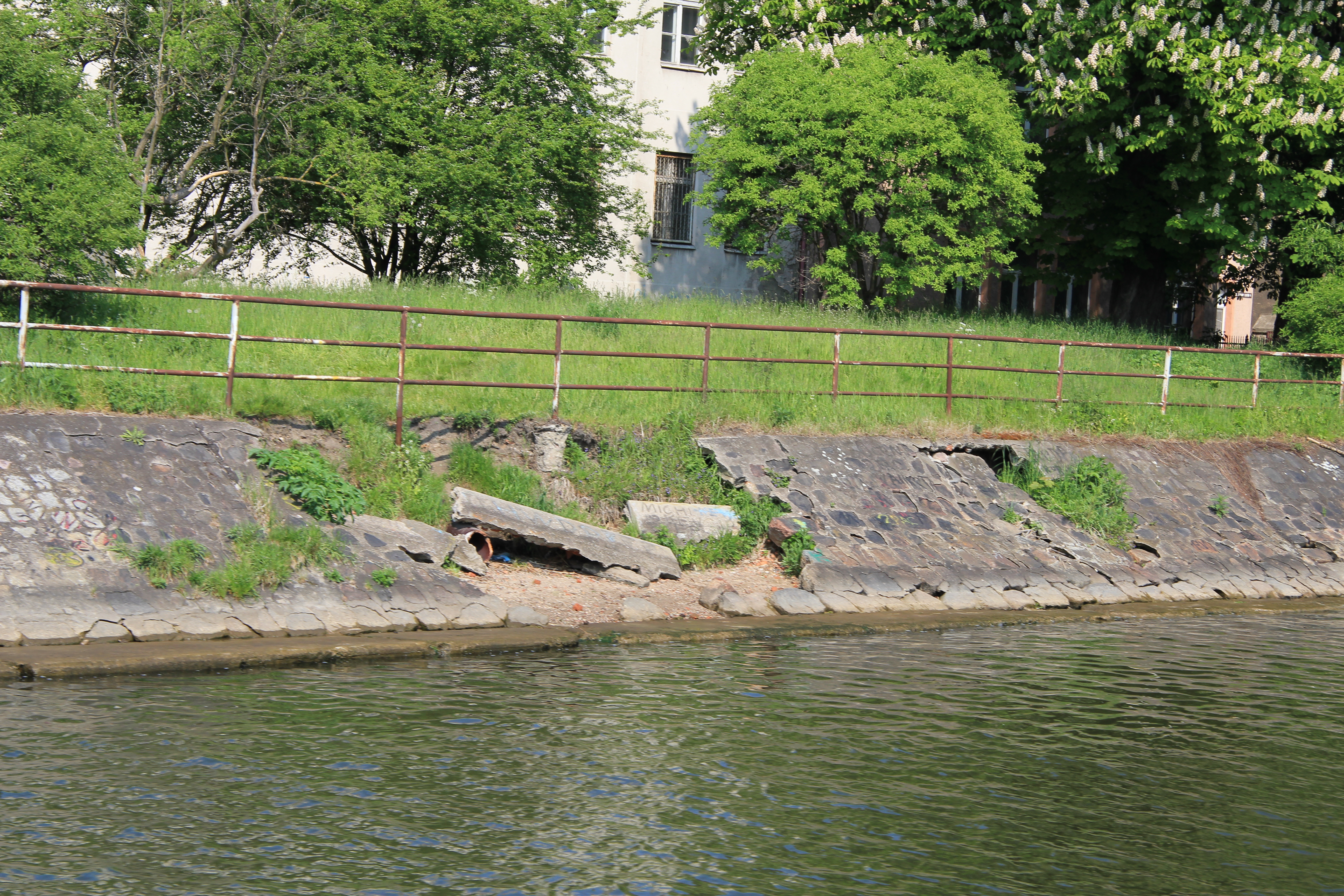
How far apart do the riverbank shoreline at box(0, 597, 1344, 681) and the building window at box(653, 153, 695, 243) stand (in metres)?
20.0

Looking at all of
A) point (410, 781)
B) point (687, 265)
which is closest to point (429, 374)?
point (410, 781)

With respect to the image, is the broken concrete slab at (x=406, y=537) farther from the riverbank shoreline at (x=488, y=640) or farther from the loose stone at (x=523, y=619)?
the riverbank shoreline at (x=488, y=640)

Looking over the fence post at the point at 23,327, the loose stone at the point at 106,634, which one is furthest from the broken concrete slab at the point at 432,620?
the fence post at the point at 23,327

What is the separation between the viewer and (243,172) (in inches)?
907

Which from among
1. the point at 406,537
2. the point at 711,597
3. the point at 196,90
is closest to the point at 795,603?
the point at 711,597

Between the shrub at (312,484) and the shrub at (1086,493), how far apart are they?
891cm

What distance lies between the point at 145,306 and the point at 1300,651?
14.6 metres

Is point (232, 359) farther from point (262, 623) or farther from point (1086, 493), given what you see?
point (1086, 493)

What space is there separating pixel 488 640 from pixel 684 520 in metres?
4.22

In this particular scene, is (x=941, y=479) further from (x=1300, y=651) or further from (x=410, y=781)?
(x=410, y=781)

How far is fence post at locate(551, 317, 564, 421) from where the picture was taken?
16.4 metres

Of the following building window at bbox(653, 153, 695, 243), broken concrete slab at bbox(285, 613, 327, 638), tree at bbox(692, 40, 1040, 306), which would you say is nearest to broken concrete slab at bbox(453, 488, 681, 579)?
broken concrete slab at bbox(285, 613, 327, 638)

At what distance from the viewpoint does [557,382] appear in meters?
16.6

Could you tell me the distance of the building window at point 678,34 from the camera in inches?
1309
